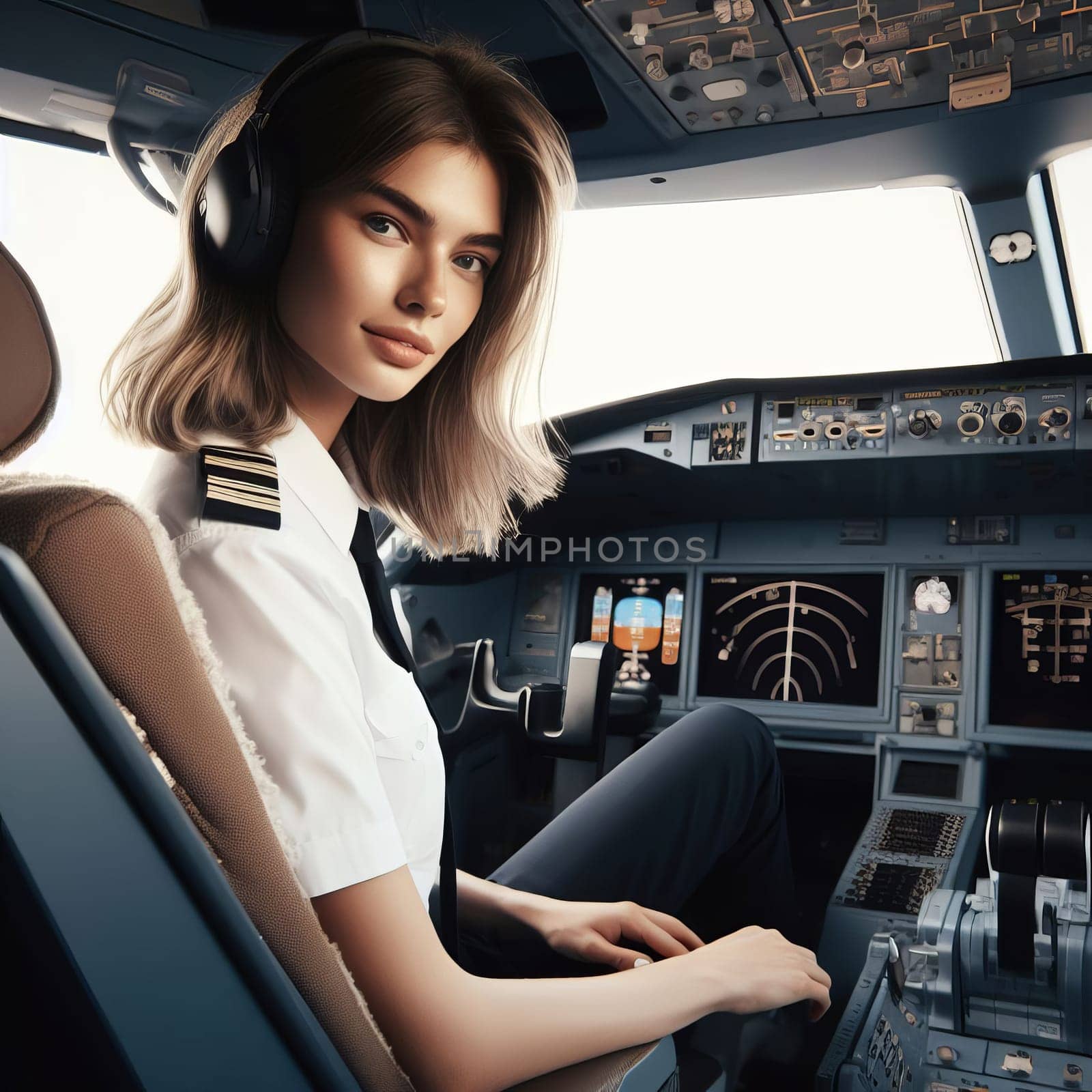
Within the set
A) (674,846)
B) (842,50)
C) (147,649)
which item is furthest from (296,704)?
(842,50)

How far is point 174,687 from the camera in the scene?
0.46m

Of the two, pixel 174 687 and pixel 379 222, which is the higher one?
pixel 379 222

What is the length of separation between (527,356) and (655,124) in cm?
107

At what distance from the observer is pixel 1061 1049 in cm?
121

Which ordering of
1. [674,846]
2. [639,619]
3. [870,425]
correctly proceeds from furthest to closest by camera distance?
[639,619] < [870,425] < [674,846]

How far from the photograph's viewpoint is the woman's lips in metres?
0.73

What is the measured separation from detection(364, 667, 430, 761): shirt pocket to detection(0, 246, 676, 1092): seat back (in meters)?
0.17

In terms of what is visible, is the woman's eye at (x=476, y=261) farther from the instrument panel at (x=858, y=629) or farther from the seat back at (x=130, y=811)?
the instrument panel at (x=858, y=629)

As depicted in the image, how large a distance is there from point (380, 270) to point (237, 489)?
0.73 feet

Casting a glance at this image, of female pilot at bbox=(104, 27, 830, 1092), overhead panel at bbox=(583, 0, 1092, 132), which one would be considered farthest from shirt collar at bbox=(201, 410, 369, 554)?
overhead panel at bbox=(583, 0, 1092, 132)

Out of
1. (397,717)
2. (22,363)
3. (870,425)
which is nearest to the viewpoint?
(22,363)

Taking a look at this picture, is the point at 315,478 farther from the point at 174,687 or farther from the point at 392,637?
the point at 174,687

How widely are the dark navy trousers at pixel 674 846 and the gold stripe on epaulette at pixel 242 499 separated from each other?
1.75 feet

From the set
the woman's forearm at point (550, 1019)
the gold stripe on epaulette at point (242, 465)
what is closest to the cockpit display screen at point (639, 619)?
the woman's forearm at point (550, 1019)
